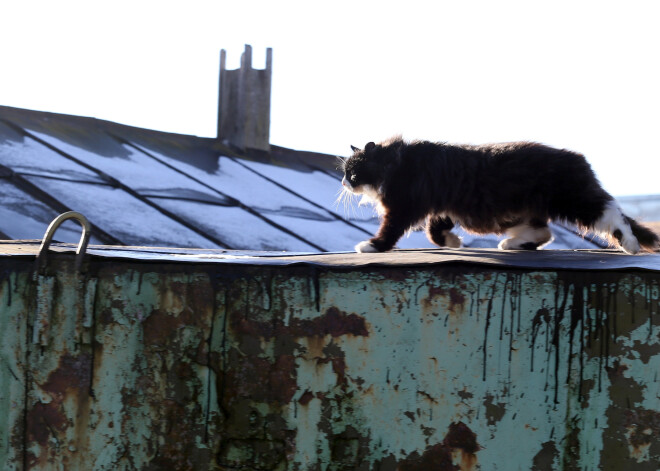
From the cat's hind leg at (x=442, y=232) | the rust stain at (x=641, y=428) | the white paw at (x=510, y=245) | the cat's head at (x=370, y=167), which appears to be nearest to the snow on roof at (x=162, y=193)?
the cat's head at (x=370, y=167)

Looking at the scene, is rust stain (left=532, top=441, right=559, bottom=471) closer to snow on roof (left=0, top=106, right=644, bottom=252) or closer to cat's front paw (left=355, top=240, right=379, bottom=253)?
cat's front paw (left=355, top=240, right=379, bottom=253)

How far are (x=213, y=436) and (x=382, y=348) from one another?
626mm

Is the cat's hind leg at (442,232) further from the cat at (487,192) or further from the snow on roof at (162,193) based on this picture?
the snow on roof at (162,193)

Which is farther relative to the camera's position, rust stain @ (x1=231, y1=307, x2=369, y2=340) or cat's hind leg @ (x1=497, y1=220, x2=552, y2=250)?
cat's hind leg @ (x1=497, y1=220, x2=552, y2=250)

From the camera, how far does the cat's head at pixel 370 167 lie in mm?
4395

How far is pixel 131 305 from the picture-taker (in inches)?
98.4

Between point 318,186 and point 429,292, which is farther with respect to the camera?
point 318,186

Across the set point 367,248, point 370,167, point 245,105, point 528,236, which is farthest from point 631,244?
point 245,105

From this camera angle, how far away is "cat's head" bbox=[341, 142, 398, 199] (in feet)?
14.4

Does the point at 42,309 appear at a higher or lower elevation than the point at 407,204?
lower

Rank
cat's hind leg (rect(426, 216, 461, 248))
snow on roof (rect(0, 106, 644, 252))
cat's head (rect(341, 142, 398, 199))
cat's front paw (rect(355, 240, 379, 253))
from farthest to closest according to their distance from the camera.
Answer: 1. snow on roof (rect(0, 106, 644, 252))
2. cat's hind leg (rect(426, 216, 461, 248))
3. cat's head (rect(341, 142, 398, 199))
4. cat's front paw (rect(355, 240, 379, 253))

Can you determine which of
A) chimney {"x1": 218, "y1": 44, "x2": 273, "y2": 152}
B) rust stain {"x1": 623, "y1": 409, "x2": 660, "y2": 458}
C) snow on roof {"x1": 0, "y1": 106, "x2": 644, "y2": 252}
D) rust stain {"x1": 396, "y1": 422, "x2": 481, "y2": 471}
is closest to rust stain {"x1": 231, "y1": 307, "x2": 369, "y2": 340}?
rust stain {"x1": 396, "y1": 422, "x2": 481, "y2": 471}

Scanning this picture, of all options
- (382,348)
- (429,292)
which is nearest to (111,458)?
(382,348)

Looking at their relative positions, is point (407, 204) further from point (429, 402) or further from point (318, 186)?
point (318, 186)
